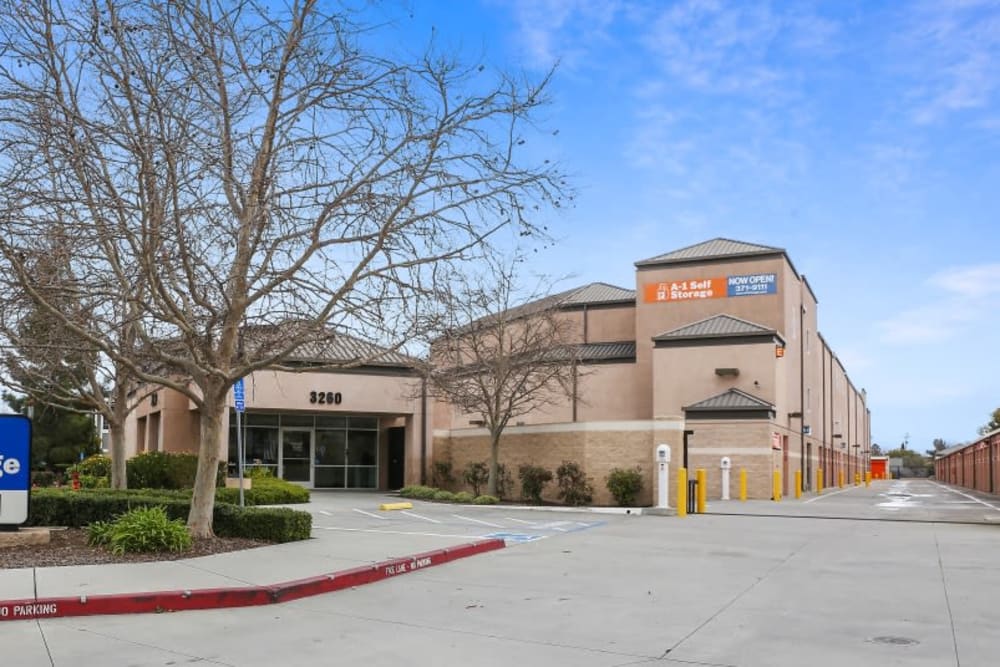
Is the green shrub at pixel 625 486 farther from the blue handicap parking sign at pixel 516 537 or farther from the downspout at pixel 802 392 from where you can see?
the downspout at pixel 802 392

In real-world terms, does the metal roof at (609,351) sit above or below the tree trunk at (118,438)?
above

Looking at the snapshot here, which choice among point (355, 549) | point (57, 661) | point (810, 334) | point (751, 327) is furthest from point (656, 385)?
point (57, 661)

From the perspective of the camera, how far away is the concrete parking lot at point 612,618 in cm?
802

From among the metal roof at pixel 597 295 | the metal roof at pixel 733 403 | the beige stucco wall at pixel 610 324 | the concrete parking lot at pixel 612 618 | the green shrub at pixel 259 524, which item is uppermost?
the metal roof at pixel 597 295

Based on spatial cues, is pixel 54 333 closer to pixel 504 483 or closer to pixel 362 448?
pixel 504 483

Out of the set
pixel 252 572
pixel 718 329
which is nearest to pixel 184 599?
pixel 252 572

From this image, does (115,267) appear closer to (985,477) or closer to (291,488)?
(291,488)

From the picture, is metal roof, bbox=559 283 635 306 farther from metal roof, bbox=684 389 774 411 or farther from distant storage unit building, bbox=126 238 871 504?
metal roof, bbox=684 389 774 411

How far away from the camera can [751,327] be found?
4100 centimetres

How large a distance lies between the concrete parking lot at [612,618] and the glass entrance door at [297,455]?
22.7 metres

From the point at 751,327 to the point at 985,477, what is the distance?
19.9 m

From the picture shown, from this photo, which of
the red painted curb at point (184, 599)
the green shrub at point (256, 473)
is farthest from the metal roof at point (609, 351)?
the red painted curb at point (184, 599)

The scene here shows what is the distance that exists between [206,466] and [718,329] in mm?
31033

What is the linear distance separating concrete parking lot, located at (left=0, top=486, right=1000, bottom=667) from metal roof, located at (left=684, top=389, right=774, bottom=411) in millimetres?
19293
